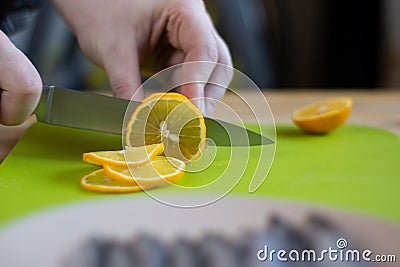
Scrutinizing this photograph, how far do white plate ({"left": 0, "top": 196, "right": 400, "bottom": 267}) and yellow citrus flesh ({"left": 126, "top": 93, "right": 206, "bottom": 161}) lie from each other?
130 mm

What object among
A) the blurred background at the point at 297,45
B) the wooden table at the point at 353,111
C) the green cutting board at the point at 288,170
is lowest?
the blurred background at the point at 297,45

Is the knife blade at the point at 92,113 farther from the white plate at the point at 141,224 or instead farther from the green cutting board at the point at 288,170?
the white plate at the point at 141,224

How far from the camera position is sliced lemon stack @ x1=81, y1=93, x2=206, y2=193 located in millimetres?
864

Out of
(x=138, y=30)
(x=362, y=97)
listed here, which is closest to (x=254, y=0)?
(x=362, y=97)

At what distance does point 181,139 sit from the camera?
912 millimetres

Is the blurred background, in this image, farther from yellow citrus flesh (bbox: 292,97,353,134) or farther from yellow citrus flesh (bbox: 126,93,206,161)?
yellow citrus flesh (bbox: 126,93,206,161)

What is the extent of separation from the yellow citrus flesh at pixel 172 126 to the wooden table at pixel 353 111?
265mm

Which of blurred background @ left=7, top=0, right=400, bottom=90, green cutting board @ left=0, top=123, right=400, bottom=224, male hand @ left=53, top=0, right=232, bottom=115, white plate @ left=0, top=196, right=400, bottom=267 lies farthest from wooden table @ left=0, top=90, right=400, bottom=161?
blurred background @ left=7, top=0, right=400, bottom=90

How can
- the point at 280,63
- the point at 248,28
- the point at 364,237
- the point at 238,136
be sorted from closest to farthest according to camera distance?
the point at 364,237, the point at 238,136, the point at 248,28, the point at 280,63

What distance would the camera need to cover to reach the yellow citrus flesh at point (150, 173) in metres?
0.83

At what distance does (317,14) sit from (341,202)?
2220mm

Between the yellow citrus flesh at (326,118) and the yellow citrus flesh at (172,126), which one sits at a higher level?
the yellow citrus flesh at (172,126)

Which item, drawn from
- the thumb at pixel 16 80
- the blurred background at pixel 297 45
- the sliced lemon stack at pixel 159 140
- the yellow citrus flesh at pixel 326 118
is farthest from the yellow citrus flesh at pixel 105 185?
the blurred background at pixel 297 45

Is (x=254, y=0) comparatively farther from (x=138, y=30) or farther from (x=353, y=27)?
(x=138, y=30)
